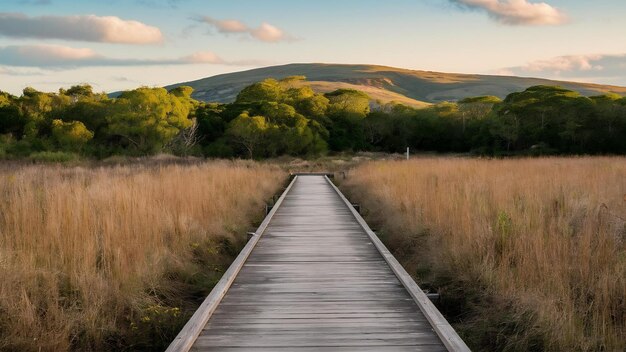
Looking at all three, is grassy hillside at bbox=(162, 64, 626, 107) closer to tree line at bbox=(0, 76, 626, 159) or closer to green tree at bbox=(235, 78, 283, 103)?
green tree at bbox=(235, 78, 283, 103)

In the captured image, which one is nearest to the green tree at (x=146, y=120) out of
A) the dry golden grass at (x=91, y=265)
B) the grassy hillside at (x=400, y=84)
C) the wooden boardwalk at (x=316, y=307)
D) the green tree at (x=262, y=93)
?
the green tree at (x=262, y=93)

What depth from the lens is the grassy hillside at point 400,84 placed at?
16170cm

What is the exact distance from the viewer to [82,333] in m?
4.30

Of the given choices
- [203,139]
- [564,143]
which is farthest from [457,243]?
[203,139]

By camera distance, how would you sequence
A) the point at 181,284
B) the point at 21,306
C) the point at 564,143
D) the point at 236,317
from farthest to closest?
the point at 564,143 → the point at 181,284 → the point at 236,317 → the point at 21,306

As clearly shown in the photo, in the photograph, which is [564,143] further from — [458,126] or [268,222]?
[268,222]

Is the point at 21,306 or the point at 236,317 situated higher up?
the point at 21,306

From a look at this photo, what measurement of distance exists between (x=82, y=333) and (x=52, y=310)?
1.03ft

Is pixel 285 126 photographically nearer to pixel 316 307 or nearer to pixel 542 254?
pixel 542 254

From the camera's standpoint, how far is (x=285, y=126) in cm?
Answer: 5006

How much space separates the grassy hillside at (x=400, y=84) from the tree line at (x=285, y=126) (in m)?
84.1

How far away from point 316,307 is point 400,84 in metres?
185

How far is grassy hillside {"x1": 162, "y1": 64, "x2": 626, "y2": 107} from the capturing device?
16170 cm

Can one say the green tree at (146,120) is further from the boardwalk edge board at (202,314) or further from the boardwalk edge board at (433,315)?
the boardwalk edge board at (433,315)
